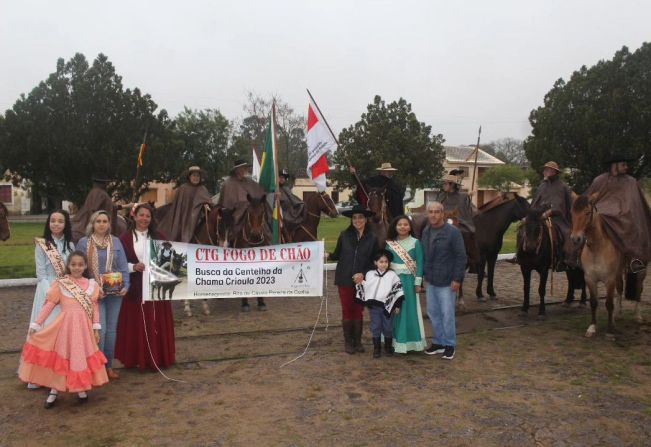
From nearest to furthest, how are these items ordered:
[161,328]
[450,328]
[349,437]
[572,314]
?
[349,437]
[161,328]
[450,328]
[572,314]

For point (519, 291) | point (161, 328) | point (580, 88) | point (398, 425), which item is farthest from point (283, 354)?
point (580, 88)

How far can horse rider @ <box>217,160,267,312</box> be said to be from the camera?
9.94m

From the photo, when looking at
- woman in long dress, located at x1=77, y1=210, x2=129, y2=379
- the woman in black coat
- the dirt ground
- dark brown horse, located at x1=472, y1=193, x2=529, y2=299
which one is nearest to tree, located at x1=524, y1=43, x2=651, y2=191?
dark brown horse, located at x1=472, y1=193, x2=529, y2=299

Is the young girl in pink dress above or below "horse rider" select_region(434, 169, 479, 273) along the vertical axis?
below

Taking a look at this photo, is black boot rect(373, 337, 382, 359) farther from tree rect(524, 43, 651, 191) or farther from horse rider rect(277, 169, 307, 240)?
tree rect(524, 43, 651, 191)

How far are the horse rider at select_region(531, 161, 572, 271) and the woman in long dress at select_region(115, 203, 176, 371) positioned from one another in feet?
21.1

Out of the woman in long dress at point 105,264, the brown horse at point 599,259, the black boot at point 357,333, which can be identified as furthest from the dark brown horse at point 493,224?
the woman in long dress at point 105,264

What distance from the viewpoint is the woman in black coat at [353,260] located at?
6.69 metres

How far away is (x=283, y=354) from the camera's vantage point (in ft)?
23.0

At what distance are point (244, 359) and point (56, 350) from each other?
2357 mm

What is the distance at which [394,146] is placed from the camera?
3862cm

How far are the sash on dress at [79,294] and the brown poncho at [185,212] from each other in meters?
4.96

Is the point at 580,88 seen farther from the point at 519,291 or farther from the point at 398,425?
the point at 398,425

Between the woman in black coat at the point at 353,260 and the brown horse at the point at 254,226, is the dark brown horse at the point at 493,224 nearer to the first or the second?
the brown horse at the point at 254,226
